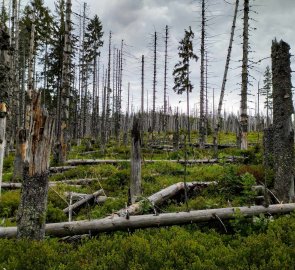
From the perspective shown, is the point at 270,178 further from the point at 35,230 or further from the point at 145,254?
the point at 35,230

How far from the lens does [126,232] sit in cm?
645

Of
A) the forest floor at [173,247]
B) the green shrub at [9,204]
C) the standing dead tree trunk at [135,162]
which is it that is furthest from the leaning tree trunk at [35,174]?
the standing dead tree trunk at [135,162]

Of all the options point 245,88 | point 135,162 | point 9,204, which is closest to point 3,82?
point 135,162

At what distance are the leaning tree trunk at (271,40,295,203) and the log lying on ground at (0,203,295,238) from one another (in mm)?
1456

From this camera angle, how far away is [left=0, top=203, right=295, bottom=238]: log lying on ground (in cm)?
614

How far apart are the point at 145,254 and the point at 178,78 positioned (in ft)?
106

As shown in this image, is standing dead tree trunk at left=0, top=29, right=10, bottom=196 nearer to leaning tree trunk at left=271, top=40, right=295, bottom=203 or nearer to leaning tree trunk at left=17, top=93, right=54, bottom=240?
leaning tree trunk at left=17, top=93, right=54, bottom=240

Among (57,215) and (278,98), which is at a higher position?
(278,98)

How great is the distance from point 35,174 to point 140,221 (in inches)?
95.4

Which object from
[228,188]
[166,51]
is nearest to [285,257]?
[228,188]

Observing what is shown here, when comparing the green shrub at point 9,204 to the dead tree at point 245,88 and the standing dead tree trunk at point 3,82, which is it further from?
the dead tree at point 245,88

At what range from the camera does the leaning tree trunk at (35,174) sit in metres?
5.22

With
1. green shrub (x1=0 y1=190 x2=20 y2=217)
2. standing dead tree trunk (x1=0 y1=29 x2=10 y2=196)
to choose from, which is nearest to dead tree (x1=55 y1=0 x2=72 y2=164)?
green shrub (x1=0 y1=190 x2=20 y2=217)

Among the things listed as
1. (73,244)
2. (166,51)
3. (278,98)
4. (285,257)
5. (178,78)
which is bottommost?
(73,244)
